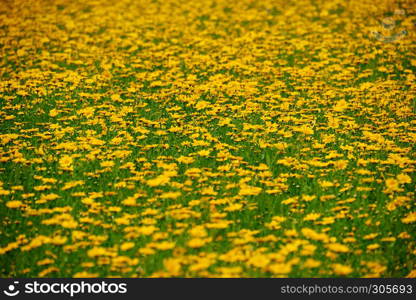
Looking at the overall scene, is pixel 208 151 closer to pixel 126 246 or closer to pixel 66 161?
pixel 66 161

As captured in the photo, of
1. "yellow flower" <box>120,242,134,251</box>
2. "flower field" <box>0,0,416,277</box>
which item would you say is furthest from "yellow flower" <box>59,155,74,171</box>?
"yellow flower" <box>120,242,134,251</box>

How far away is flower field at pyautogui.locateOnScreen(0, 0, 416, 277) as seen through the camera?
491 cm

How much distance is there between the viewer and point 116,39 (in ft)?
42.7

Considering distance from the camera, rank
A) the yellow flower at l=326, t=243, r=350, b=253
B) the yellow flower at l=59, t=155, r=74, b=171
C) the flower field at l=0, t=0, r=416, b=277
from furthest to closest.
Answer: the yellow flower at l=59, t=155, r=74, b=171
the flower field at l=0, t=0, r=416, b=277
the yellow flower at l=326, t=243, r=350, b=253

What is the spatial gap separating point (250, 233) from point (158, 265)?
3.11ft

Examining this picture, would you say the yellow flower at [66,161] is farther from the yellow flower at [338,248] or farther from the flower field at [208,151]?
the yellow flower at [338,248]

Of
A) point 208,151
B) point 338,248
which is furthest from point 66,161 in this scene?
point 338,248

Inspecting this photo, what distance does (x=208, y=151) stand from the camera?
661 centimetres

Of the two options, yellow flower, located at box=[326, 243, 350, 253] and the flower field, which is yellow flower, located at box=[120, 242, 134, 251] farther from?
yellow flower, located at box=[326, 243, 350, 253]

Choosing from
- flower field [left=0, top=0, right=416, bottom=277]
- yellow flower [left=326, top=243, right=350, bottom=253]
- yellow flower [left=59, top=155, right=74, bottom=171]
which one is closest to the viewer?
yellow flower [left=326, top=243, right=350, bottom=253]

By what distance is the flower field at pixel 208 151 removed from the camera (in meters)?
4.91

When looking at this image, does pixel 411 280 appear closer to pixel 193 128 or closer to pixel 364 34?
pixel 193 128

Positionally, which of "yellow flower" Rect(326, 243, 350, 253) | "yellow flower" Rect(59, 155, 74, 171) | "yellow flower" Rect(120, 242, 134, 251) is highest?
"yellow flower" Rect(59, 155, 74, 171)

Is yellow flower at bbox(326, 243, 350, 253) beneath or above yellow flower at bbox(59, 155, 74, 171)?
beneath
